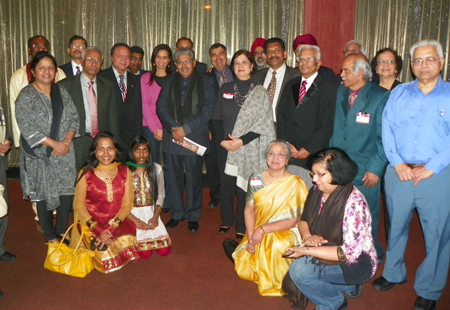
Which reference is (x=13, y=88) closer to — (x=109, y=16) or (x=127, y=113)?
(x=127, y=113)

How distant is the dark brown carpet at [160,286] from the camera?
2.79 metres

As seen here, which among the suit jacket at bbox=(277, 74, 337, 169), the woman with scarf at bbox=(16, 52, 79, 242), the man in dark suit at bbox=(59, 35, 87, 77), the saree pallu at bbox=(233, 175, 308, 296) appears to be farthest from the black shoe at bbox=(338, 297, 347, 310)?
the man in dark suit at bbox=(59, 35, 87, 77)

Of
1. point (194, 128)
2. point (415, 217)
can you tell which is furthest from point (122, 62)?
point (415, 217)

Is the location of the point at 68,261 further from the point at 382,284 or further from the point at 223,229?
the point at 382,284

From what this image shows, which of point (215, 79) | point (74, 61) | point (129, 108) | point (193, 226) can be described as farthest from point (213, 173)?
point (74, 61)

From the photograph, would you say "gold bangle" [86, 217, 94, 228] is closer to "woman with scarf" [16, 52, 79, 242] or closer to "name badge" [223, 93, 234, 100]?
"woman with scarf" [16, 52, 79, 242]

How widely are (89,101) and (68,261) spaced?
1.51 m

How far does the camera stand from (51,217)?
3.68 m

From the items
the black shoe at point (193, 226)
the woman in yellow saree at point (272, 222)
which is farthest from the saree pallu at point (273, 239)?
the black shoe at point (193, 226)

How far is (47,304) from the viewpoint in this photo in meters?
2.78

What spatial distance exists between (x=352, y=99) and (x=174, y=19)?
3681mm

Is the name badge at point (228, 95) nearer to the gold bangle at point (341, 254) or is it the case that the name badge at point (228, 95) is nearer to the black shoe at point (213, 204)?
the black shoe at point (213, 204)

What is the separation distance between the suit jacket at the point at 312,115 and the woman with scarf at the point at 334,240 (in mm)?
867

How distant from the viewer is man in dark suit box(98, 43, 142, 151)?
Result: 420cm
